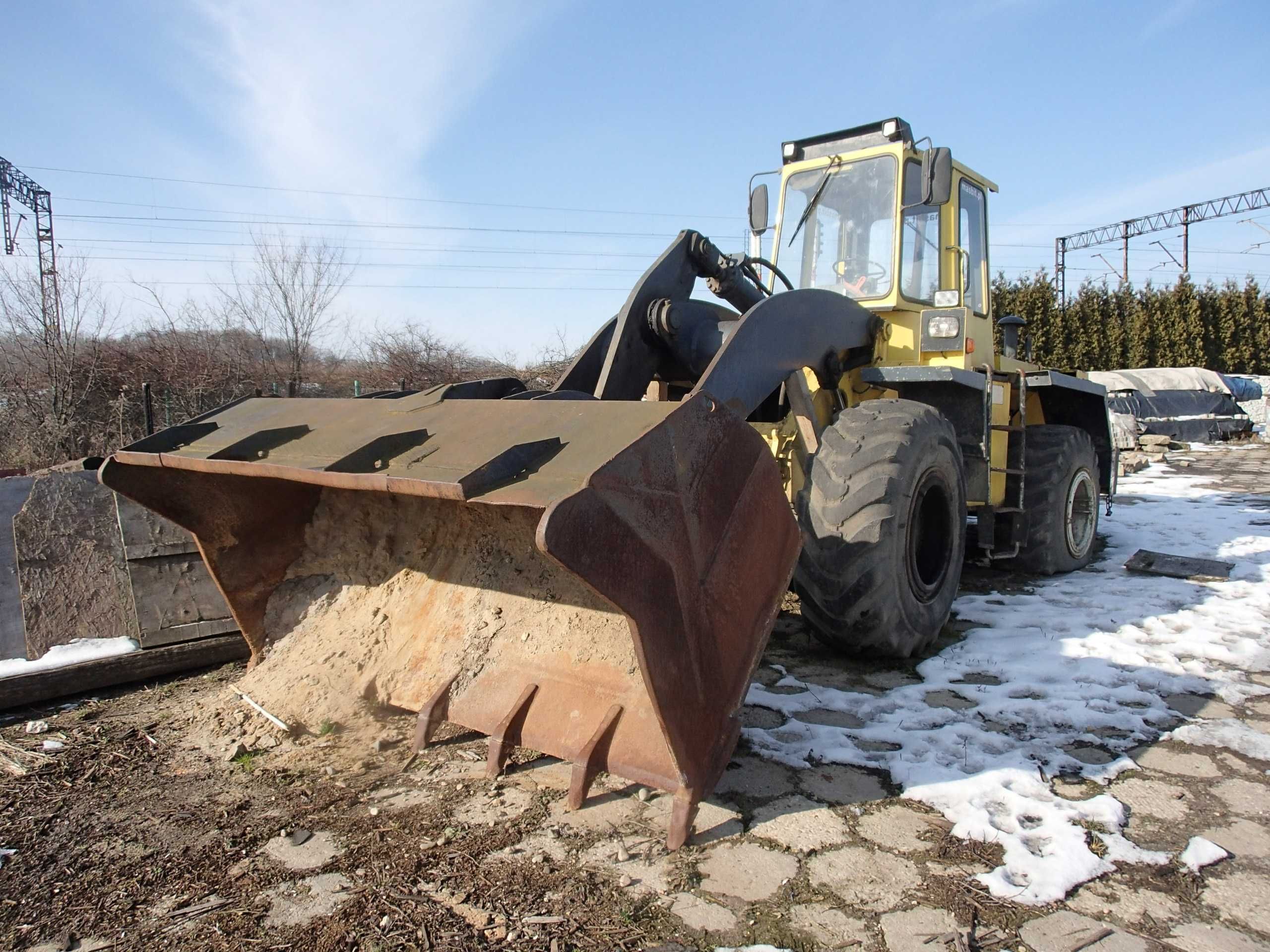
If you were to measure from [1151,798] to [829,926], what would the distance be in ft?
4.19

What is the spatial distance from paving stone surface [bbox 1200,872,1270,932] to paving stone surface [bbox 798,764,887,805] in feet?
2.73

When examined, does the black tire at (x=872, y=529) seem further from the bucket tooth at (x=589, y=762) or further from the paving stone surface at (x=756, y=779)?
the bucket tooth at (x=589, y=762)

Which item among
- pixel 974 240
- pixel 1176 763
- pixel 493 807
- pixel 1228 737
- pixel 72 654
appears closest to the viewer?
pixel 493 807

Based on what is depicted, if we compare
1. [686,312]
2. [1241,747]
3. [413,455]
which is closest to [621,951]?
[413,455]

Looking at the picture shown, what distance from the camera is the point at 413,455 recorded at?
7.86 ft

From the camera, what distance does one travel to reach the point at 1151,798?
255 cm

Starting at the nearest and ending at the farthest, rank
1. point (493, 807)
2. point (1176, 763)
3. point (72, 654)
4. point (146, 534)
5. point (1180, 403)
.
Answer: point (493, 807)
point (1176, 763)
point (72, 654)
point (146, 534)
point (1180, 403)

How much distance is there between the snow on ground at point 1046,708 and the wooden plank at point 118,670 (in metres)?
2.48

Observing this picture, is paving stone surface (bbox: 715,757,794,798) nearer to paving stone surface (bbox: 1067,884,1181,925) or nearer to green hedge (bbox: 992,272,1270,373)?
paving stone surface (bbox: 1067,884,1181,925)

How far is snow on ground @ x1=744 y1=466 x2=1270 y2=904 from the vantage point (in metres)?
2.34

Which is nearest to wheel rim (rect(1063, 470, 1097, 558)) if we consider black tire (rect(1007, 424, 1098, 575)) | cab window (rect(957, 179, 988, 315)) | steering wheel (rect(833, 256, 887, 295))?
black tire (rect(1007, 424, 1098, 575))

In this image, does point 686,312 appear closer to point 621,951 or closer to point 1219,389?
point 621,951

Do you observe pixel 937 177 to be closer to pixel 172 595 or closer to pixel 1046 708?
pixel 1046 708

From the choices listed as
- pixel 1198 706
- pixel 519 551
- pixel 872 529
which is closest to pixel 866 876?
pixel 872 529
